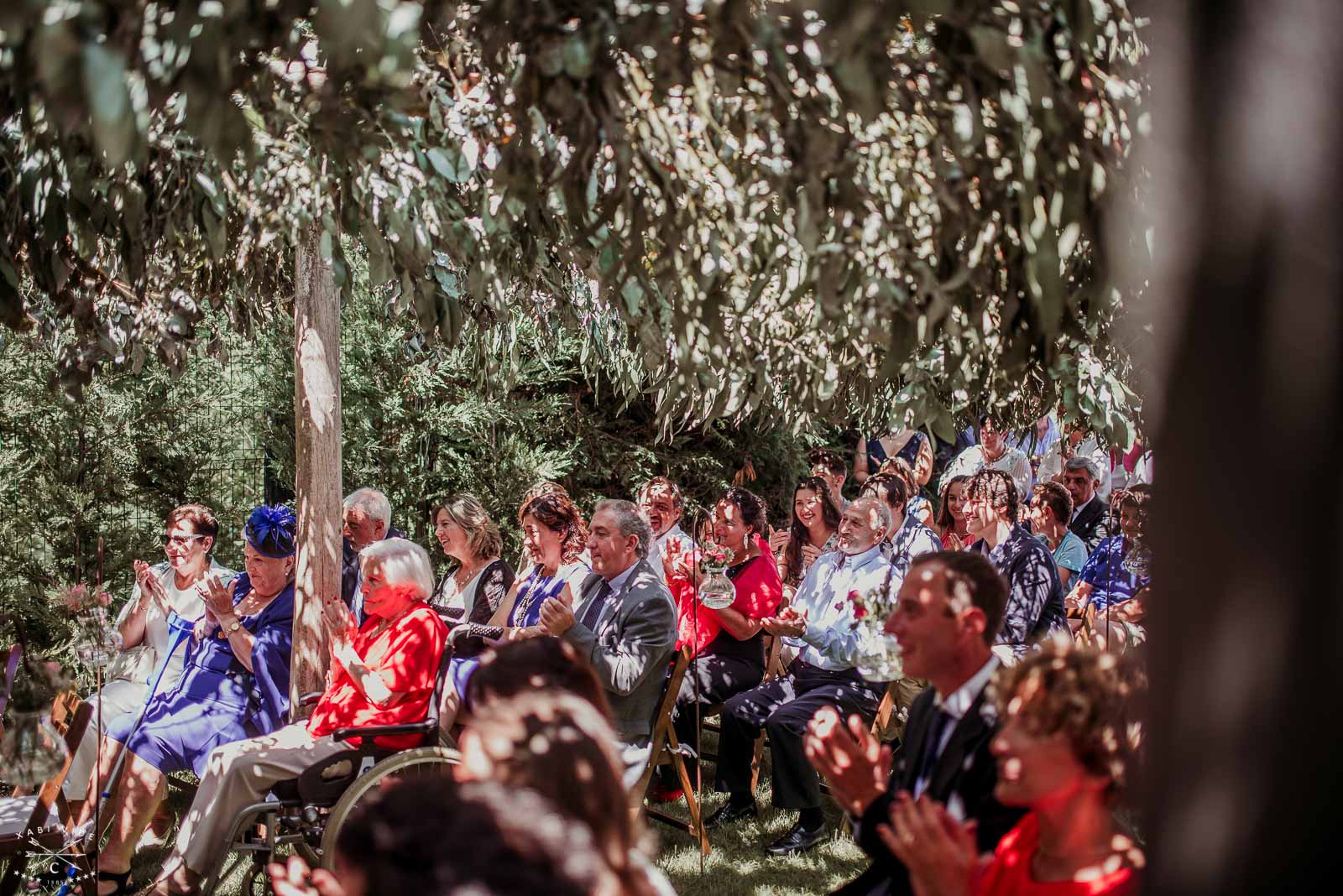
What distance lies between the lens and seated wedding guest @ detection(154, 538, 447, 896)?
4.45 m

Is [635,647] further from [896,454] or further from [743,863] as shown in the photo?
[896,454]

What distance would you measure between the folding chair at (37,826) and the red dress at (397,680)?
2.79 feet

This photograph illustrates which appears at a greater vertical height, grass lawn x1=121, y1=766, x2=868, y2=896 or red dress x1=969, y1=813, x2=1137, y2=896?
red dress x1=969, y1=813, x2=1137, y2=896

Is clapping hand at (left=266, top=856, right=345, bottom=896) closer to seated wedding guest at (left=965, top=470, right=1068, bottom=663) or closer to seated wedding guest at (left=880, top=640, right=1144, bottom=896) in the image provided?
seated wedding guest at (left=880, top=640, right=1144, bottom=896)

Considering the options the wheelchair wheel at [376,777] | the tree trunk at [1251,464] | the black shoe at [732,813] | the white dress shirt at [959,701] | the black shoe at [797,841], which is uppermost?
the tree trunk at [1251,464]

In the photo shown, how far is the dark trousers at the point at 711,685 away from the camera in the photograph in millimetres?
6324


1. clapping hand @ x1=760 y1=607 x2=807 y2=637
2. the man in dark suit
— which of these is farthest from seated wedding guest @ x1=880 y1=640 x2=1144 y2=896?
clapping hand @ x1=760 y1=607 x2=807 y2=637

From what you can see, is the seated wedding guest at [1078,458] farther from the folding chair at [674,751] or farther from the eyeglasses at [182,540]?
the eyeglasses at [182,540]

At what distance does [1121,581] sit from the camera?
20.4ft

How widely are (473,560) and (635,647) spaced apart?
1505 mm

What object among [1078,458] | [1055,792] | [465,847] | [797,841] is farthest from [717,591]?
[465,847]

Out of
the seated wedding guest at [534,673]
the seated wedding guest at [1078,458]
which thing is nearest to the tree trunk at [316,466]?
the seated wedding guest at [534,673]

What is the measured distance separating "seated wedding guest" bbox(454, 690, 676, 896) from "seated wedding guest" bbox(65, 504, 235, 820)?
12.6ft

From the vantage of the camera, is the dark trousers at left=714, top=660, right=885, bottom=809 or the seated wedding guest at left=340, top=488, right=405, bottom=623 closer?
the dark trousers at left=714, top=660, right=885, bottom=809
